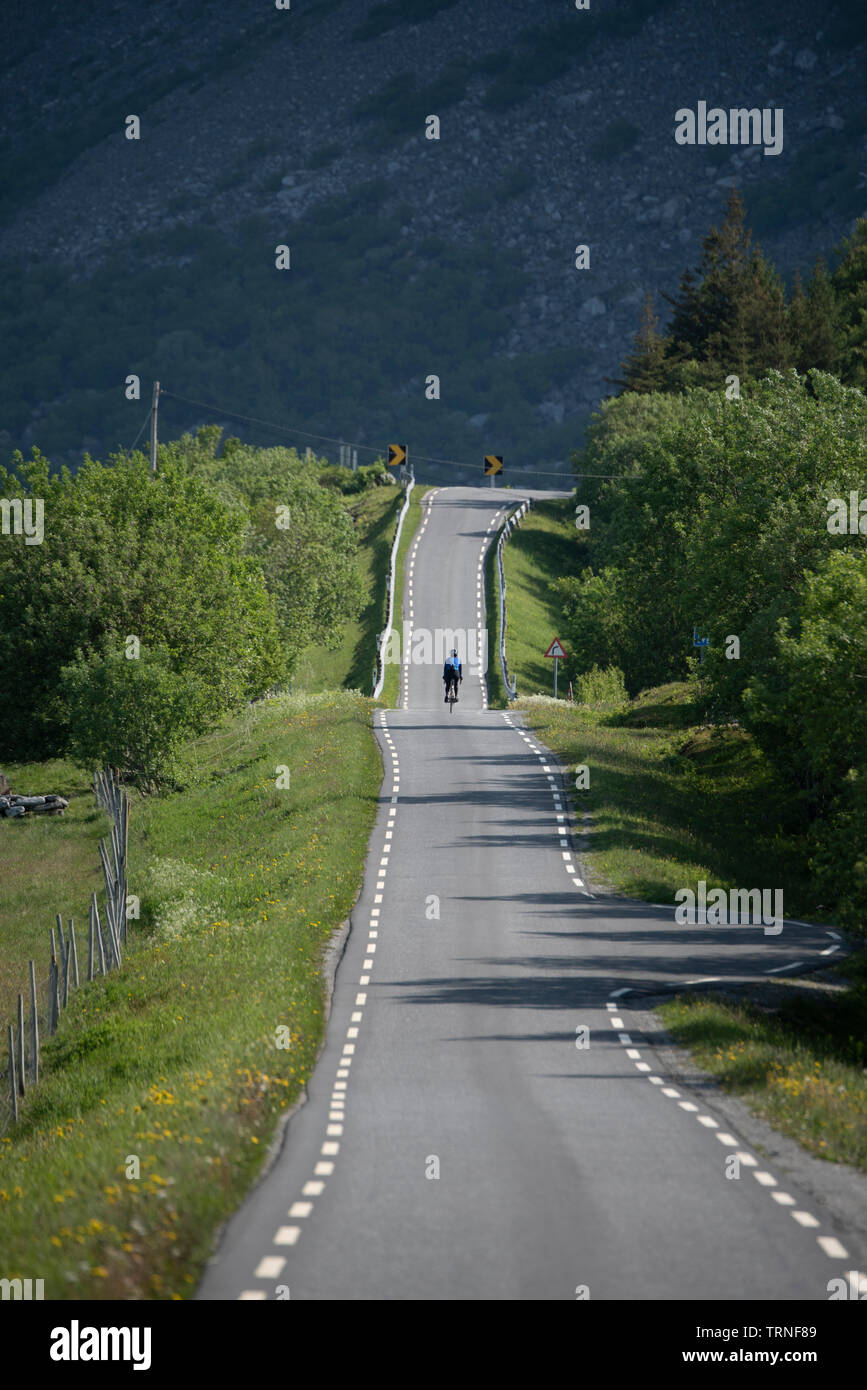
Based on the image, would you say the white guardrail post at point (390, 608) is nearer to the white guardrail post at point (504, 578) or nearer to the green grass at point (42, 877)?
the white guardrail post at point (504, 578)

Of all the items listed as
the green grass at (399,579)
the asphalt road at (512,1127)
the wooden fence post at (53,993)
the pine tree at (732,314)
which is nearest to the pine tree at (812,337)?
the pine tree at (732,314)

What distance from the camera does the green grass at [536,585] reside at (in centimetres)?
8156

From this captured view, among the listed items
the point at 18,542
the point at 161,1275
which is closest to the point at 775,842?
the point at 161,1275

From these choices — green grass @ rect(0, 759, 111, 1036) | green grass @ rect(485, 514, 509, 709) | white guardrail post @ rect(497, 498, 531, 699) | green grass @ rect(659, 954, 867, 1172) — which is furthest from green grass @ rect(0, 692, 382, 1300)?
white guardrail post @ rect(497, 498, 531, 699)

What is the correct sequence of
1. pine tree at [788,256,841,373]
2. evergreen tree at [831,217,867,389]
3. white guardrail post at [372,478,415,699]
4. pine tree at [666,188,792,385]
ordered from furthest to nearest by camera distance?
1. evergreen tree at [831,217,867,389]
2. pine tree at [788,256,841,373]
3. pine tree at [666,188,792,385]
4. white guardrail post at [372,478,415,699]

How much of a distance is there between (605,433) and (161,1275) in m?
94.7

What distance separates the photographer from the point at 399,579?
311ft

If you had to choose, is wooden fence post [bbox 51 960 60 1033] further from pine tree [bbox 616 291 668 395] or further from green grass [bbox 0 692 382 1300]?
pine tree [bbox 616 291 668 395]

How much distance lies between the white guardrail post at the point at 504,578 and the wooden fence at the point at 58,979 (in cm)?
3635

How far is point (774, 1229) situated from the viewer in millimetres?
14000

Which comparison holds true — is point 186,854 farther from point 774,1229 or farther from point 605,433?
point 605,433

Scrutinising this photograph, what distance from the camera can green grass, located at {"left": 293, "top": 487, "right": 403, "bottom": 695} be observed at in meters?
84.5

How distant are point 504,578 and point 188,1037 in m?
73.0

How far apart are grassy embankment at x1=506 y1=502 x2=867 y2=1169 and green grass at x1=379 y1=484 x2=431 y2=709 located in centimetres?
697
